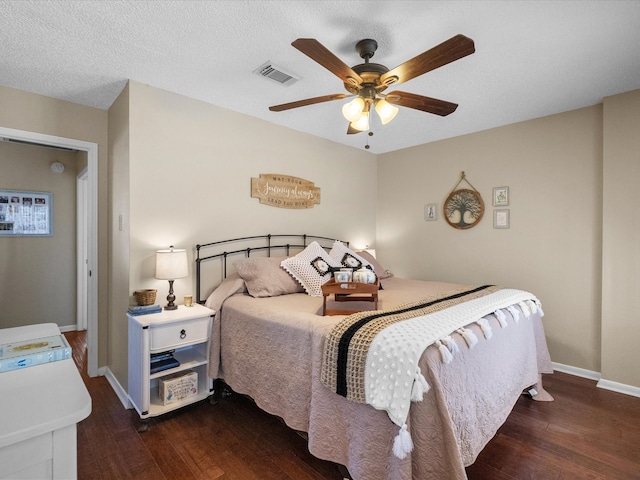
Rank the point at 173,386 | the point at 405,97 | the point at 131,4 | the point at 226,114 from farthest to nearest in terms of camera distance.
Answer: the point at 226,114
the point at 173,386
the point at 405,97
the point at 131,4

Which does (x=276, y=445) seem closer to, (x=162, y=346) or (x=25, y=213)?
(x=162, y=346)

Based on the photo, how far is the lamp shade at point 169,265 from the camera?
2488mm

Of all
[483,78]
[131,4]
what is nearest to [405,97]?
[483,78]

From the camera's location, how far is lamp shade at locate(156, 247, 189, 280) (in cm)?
249

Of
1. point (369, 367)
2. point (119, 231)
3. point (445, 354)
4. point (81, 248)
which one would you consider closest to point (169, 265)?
point (119, 231)

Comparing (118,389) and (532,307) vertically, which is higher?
(532,307)

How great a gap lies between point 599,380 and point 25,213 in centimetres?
641

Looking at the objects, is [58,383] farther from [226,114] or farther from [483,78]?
[483,78]

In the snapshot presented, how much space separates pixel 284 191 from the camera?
363 cm

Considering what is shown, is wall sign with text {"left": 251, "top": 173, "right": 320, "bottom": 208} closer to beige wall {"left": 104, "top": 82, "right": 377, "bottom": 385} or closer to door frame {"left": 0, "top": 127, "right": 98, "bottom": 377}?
beige wall {"left": 104, "top": 82, "right": 377, "bottom": 385}

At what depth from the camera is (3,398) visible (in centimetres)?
91

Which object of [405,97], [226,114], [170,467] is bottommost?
[170,467]

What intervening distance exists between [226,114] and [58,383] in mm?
2688

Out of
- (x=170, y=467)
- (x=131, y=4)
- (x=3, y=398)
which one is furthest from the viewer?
(x=170, y=467)
